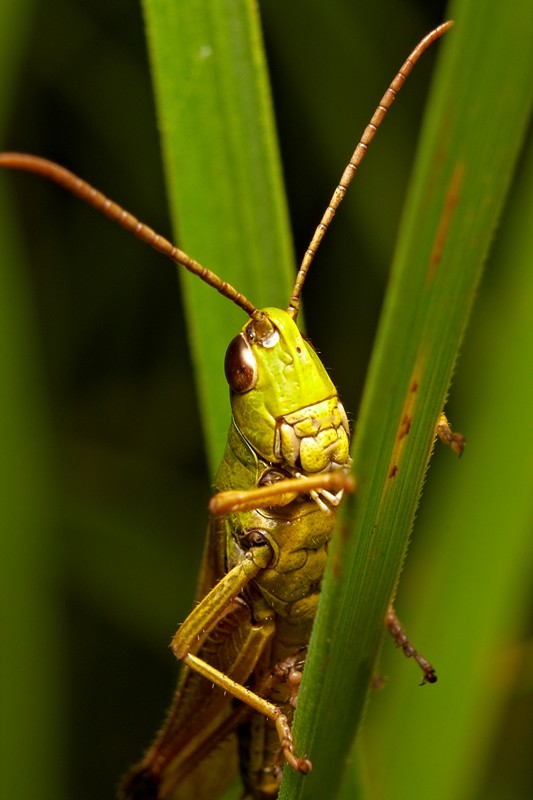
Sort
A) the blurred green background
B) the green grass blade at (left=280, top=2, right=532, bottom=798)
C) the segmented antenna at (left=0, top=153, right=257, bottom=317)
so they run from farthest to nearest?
1. the blurred green background
2. the segmented antenna at (left=0, top=153, right=257, bottom=317)
3. the green grass blade at (left=280, top=2, right=532, bottom=798)

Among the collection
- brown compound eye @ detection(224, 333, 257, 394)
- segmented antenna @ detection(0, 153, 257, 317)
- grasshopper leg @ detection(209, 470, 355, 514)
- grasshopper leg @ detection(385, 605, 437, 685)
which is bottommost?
grasshopper leg @ detection(385, 605, 437, 685)

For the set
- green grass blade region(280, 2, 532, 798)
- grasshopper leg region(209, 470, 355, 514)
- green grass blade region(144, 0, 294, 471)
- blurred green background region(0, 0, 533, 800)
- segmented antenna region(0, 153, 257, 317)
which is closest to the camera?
green grass blade region(280, 2, 532, 798)


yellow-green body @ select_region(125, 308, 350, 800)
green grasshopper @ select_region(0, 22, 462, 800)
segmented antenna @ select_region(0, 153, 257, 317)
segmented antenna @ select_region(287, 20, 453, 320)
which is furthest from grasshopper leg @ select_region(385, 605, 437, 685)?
segmented antenna @ select_region(0, 153, 257, 317)

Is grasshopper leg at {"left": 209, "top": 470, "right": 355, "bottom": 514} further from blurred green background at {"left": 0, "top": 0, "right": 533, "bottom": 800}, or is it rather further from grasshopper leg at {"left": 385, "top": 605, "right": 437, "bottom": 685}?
blurred green background at {"left": 0, "top": 0, "right": 533, "bottom": 800}

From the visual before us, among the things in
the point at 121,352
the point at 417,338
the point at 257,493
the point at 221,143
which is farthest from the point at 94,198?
the point at 121,352

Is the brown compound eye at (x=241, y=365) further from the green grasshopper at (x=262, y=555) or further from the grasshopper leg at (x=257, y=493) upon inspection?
the grasshopper leg at (x=257, y=493)
